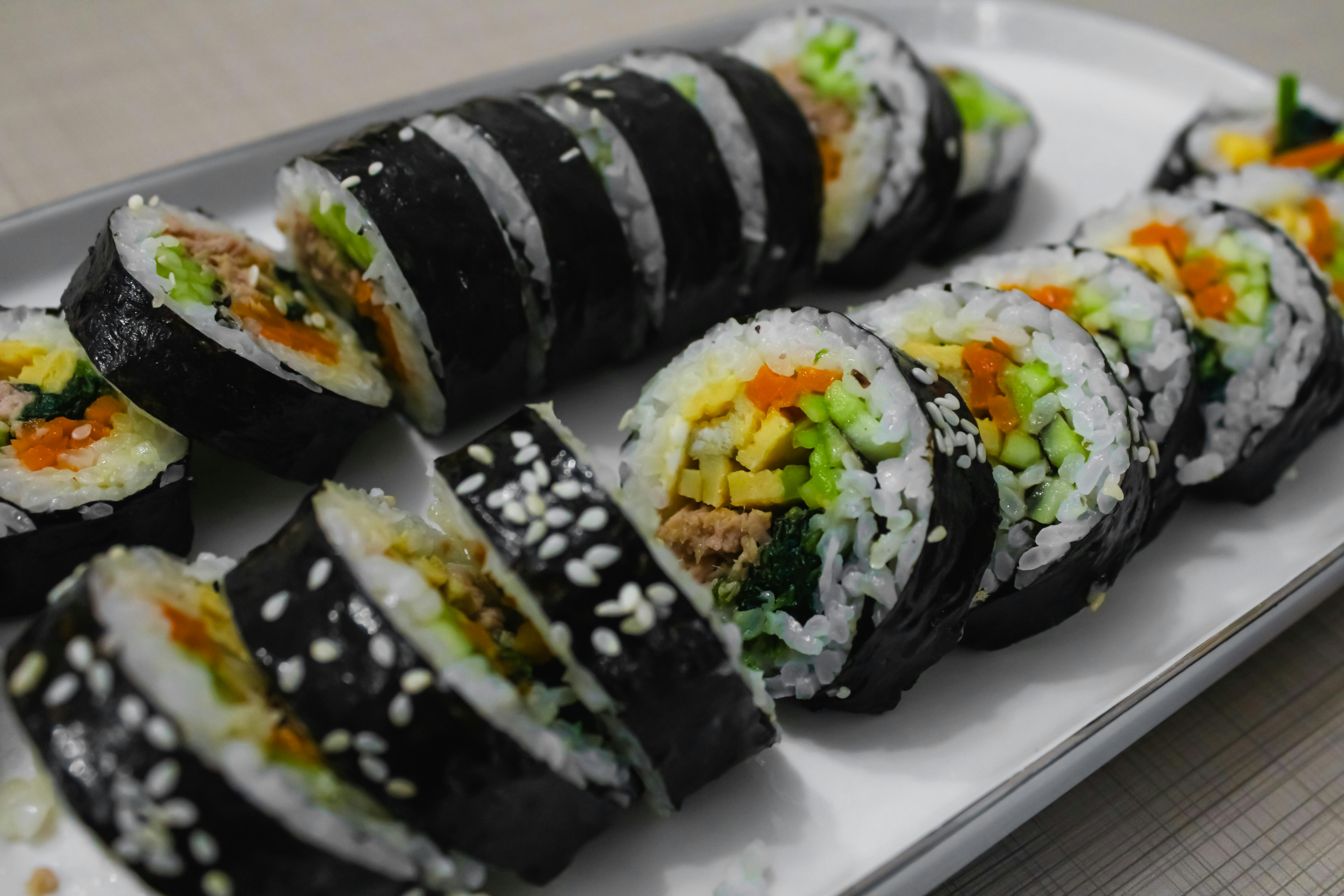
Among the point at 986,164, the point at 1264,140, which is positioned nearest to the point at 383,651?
the point at 986,164

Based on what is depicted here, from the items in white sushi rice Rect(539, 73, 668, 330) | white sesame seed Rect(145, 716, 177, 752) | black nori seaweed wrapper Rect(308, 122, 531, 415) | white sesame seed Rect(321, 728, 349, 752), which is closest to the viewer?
white sesame seed Rect(145, 716, 177, 752)

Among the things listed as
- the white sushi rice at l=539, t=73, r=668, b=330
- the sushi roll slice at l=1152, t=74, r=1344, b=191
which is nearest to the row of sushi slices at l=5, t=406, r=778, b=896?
the white sushi rice at l=539, t=73, r=668, b=330

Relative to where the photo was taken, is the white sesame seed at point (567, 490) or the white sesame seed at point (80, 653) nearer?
the white sesame seed at point (80, 653)

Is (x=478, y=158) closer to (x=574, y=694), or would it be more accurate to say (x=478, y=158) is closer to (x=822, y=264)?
(x=822, y=264)

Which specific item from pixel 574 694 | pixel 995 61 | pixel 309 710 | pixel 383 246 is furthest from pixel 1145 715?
pixel 995 61

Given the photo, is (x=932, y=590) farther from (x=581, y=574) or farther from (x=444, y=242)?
(x=444, y=242)

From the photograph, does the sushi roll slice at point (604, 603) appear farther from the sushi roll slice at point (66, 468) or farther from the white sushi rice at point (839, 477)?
the sushi roll slice at point (66, 468)

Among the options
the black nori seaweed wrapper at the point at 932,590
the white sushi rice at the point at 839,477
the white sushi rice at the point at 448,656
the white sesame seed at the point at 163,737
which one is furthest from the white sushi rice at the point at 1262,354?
the white sesame seed at the point at 163,737

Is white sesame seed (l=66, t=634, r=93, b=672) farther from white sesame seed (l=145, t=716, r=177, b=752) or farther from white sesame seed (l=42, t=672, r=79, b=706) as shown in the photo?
white sesame seed (l=145, t=716, r=177, b=752)
